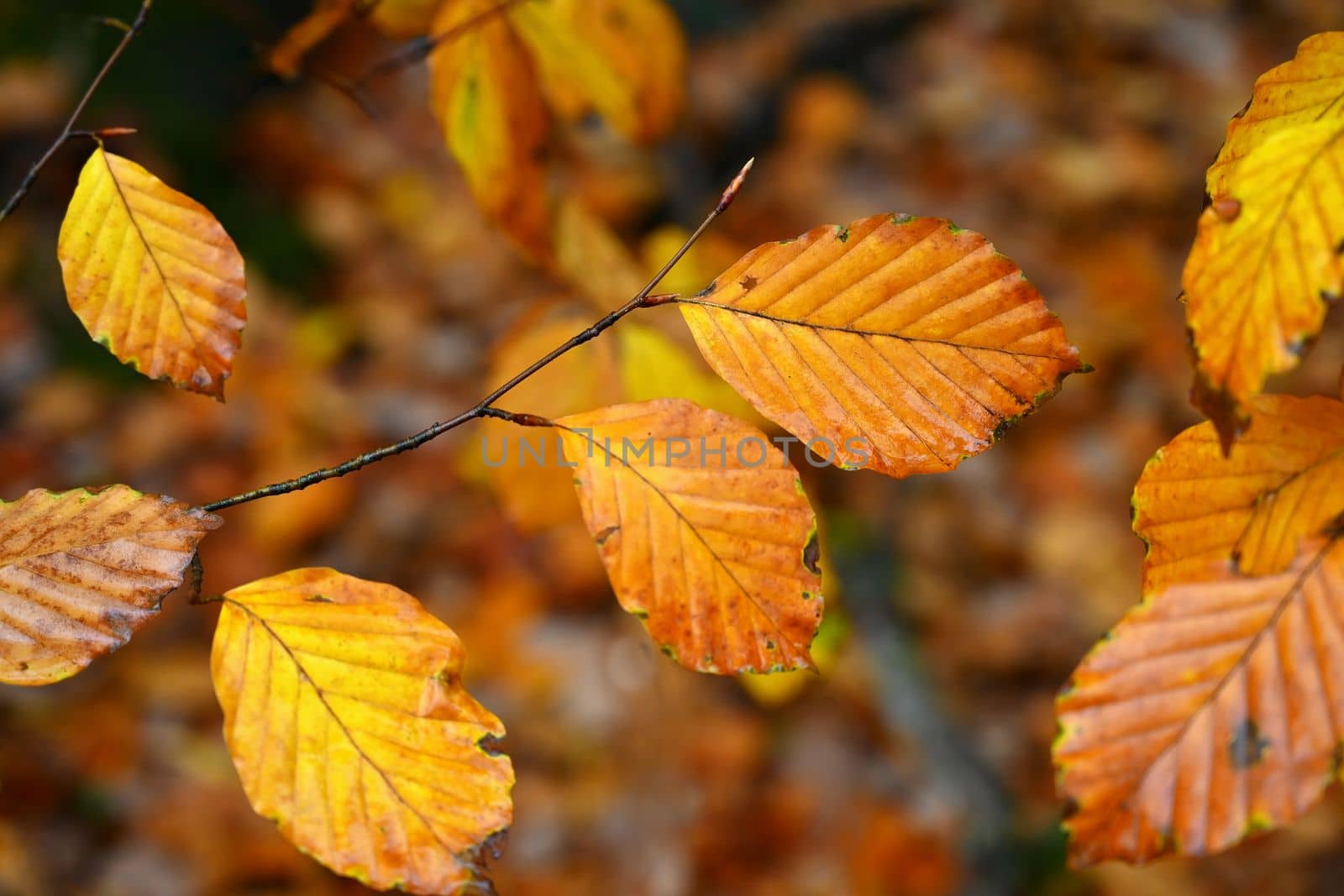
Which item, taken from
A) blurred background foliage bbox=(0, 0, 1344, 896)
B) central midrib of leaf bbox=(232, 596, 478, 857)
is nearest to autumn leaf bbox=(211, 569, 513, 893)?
central midrib of leaf bbox=(232, 596, 478, 857)

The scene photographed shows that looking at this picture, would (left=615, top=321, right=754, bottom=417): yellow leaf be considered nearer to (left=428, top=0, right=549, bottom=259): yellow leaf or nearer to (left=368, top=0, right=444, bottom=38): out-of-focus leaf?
(left=428, top=0, right=549, bottom=259): yellow leaf

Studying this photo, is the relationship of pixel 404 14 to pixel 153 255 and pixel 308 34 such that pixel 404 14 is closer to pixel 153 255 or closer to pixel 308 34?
pixel 308 34

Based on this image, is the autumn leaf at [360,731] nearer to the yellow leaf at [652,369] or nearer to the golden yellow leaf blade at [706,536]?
the golden yellow leaf blade at [706,536]

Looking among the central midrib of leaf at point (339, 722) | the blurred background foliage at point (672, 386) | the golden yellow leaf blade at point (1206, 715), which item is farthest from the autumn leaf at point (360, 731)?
the blurred background foliage at point (672, 386)

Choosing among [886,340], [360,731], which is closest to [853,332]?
[886,340]

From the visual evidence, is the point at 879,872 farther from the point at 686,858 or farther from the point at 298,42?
the point at 298,42

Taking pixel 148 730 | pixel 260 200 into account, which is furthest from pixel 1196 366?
pixel 260 200
